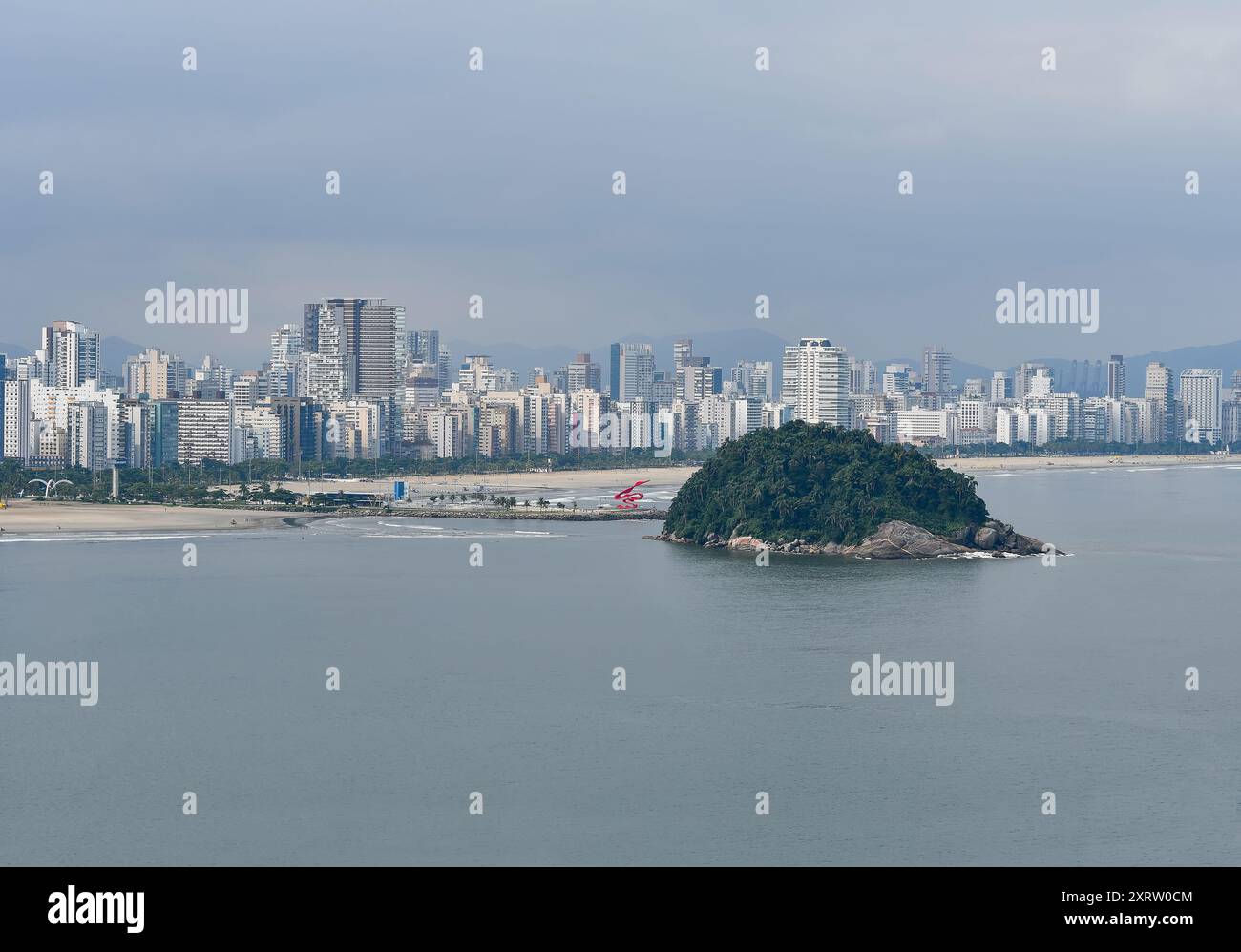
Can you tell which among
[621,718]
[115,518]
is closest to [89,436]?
[115,518]

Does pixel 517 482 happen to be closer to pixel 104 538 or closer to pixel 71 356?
pixel 104 538

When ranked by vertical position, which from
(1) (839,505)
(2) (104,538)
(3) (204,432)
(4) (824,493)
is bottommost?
(2) (104,538)

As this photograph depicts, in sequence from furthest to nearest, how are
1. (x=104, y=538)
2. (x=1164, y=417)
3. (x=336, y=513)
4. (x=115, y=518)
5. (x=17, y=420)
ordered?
(x=1164, y=417) → (x=17, y=420) → (x=336, y=513) → (x=115, y=518) → (x=104, y=538)

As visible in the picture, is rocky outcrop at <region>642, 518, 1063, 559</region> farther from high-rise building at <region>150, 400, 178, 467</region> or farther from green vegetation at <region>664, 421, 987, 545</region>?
high-rise building at <region>150, 400, 178, 467</region>

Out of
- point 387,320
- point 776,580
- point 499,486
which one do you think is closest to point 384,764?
point 776,580

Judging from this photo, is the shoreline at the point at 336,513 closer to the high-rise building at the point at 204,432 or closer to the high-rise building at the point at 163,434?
the high-rise building at the point at 204,432

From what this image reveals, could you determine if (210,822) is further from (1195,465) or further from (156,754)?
(1195,465)
